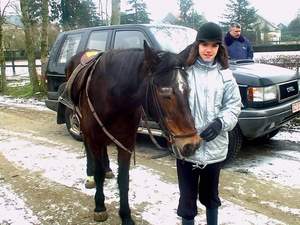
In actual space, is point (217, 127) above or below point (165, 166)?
above

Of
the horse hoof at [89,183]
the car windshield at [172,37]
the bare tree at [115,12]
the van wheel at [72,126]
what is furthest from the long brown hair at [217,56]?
the bare tree at [115,12]

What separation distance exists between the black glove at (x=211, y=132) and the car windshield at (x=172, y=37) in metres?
2.95

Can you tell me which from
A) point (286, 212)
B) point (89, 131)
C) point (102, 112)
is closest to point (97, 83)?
point (102, 112)

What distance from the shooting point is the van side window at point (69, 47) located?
20.6 ft

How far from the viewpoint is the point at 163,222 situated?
314cm

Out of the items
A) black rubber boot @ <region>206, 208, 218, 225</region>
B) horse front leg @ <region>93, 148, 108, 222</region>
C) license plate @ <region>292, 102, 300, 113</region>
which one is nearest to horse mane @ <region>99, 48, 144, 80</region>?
horse front leg @ <region>93, 148, 108, 222</region>

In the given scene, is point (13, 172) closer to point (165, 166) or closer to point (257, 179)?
point (165, 166)

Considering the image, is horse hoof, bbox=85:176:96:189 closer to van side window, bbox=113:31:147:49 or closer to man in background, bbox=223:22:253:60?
van side window, bbox=113:31:147:49

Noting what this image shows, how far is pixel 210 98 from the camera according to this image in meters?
2.30

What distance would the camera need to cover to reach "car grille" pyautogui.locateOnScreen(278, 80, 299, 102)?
4.57 metres

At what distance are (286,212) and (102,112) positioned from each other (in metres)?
2.14

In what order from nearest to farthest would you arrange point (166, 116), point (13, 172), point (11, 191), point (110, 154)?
point (166, 116)
point (11, 191)
point (13, 172)
point (110, 154)

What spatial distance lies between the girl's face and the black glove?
1.56 feet

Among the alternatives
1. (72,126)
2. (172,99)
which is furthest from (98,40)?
(172,99)
